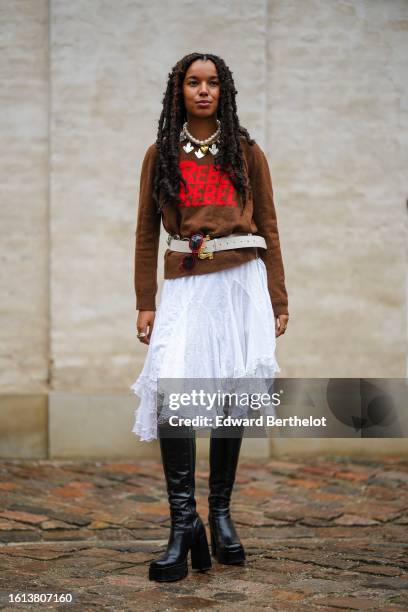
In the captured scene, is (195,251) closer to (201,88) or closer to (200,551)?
(201,88)

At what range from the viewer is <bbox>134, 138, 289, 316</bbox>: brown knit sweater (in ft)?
11.2

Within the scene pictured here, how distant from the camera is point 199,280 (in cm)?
342

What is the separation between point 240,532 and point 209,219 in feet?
5.42

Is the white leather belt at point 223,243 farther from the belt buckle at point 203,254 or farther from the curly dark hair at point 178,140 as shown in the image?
the curly dark hair at point 178,140

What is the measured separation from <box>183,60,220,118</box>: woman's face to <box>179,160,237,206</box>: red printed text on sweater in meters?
0.21

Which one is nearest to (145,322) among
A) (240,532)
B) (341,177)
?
(240,532)

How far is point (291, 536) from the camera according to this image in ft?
13.8

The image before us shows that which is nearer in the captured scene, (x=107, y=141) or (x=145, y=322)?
(x=145, y=322)

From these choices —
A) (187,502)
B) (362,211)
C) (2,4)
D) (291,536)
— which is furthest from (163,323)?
(2,4)

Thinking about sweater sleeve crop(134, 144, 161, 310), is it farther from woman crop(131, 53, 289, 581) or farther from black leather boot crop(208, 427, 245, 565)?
black leather boot crop(208, 427, 245, 565)

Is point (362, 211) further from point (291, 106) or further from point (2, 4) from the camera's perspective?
point (2, 4)

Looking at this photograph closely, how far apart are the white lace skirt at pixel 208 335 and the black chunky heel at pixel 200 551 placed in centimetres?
39

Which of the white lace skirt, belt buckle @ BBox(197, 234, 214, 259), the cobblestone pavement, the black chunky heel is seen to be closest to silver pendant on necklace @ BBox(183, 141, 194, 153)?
belt buckle @ BBox(197, 234, 214, 259)

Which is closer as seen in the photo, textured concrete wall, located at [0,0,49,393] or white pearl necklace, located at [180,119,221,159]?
white pearl necklace, located at [180,119,221,159]
